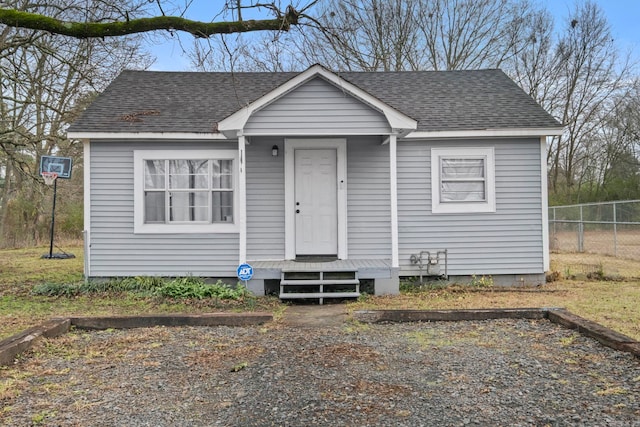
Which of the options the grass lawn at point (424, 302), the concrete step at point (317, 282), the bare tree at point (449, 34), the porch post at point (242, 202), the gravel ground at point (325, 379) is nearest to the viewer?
the gravel ground at point (325, 379)

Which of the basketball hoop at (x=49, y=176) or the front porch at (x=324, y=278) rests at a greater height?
the basketball hoop at (x=49, y=176)

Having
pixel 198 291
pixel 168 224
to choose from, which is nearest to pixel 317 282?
pixel 198 291

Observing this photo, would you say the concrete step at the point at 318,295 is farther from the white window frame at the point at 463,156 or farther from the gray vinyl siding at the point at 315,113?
the gray vinyl siding at the point at 315,113

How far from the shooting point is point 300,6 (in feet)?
17.8

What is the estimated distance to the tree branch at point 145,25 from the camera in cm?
507

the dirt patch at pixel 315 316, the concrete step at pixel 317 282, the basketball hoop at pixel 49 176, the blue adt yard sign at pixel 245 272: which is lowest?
the dirt patch at pixel 315 316

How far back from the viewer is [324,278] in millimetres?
7750

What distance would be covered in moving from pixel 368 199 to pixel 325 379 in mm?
5315

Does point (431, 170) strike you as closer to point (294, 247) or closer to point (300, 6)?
point (294, 247)

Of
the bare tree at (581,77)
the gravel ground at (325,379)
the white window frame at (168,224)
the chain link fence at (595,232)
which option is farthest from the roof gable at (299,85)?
the bare tree at (581,77)

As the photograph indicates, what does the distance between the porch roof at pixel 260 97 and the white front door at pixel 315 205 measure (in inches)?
61.4

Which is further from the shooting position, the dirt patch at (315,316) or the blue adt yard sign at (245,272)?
the blue adt yard sign at (245,272)

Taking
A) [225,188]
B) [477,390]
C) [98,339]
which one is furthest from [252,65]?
[477,390]

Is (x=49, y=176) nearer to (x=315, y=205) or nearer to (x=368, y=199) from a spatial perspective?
(x=315, y=205)
